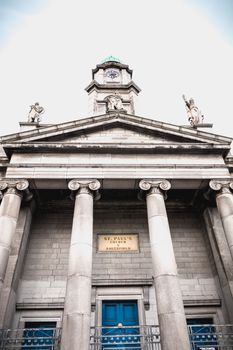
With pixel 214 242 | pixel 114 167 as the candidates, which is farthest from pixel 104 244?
pixel 214 242

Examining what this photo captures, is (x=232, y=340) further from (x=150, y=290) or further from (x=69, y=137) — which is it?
(x=69, y=137)

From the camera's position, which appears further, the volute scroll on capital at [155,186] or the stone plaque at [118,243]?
the stone plaque at [118,243]

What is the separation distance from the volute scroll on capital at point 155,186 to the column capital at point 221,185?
1.87 m

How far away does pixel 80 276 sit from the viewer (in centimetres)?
845

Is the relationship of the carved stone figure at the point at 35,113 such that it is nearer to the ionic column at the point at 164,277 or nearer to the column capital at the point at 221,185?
the ionic column at the point at 164,277

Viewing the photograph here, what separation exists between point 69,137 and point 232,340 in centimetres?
1022

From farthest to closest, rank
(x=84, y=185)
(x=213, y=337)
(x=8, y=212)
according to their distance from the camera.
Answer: (x=84, y=185)
(x=213, y=337)
(x=8, y=212)

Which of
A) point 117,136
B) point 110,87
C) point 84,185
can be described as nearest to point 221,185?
point 117,136

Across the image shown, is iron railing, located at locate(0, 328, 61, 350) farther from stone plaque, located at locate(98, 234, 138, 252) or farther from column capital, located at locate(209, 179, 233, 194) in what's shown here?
column capital, located at locate(209, 179, 233, 194)

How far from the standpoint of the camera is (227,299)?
33.7 ft

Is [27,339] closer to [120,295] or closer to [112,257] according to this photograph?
[120,295]

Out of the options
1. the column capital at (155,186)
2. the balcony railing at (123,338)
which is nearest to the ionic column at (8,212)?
the balcony railing at (123,338)

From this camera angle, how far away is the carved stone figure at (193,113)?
15.1m

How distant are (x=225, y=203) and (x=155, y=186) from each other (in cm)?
287
